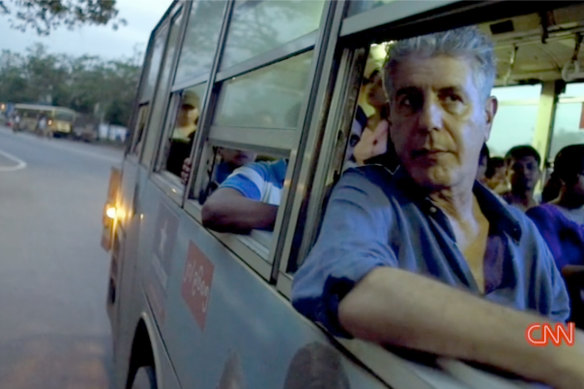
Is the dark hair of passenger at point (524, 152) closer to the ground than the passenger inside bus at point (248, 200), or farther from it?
farther from it

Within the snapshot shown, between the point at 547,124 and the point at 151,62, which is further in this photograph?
the point at 151,62

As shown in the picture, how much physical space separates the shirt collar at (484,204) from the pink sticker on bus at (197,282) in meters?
0.79

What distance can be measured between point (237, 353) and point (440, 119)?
733 millimetres

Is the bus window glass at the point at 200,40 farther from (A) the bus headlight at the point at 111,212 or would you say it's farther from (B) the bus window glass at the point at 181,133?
(A) the bus headlight at the point at 111,212

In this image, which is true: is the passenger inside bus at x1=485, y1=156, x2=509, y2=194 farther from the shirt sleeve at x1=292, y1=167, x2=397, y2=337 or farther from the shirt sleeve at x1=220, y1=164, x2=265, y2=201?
the shirt sleeve at x1=292, y1=167, x2=397, y2=337

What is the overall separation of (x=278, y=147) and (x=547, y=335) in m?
0.87

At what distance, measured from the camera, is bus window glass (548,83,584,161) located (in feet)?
7.16

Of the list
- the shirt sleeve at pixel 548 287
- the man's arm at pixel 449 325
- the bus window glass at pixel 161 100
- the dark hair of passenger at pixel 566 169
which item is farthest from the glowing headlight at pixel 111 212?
the man's arm at pixel 449 325

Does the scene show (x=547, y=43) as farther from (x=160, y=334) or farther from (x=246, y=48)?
(x=160, y=334)

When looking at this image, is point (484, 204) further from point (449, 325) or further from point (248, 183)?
point (248, 183)

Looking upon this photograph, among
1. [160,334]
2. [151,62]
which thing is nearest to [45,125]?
[151,62]

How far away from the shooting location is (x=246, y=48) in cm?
225

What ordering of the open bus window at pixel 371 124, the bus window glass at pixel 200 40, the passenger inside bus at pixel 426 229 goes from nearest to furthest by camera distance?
the passenger inside bus at pixel 426 229
the open bus window at pixel 371 124
the bus window glass at pixel 200 40

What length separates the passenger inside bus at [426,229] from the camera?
1.07 m
